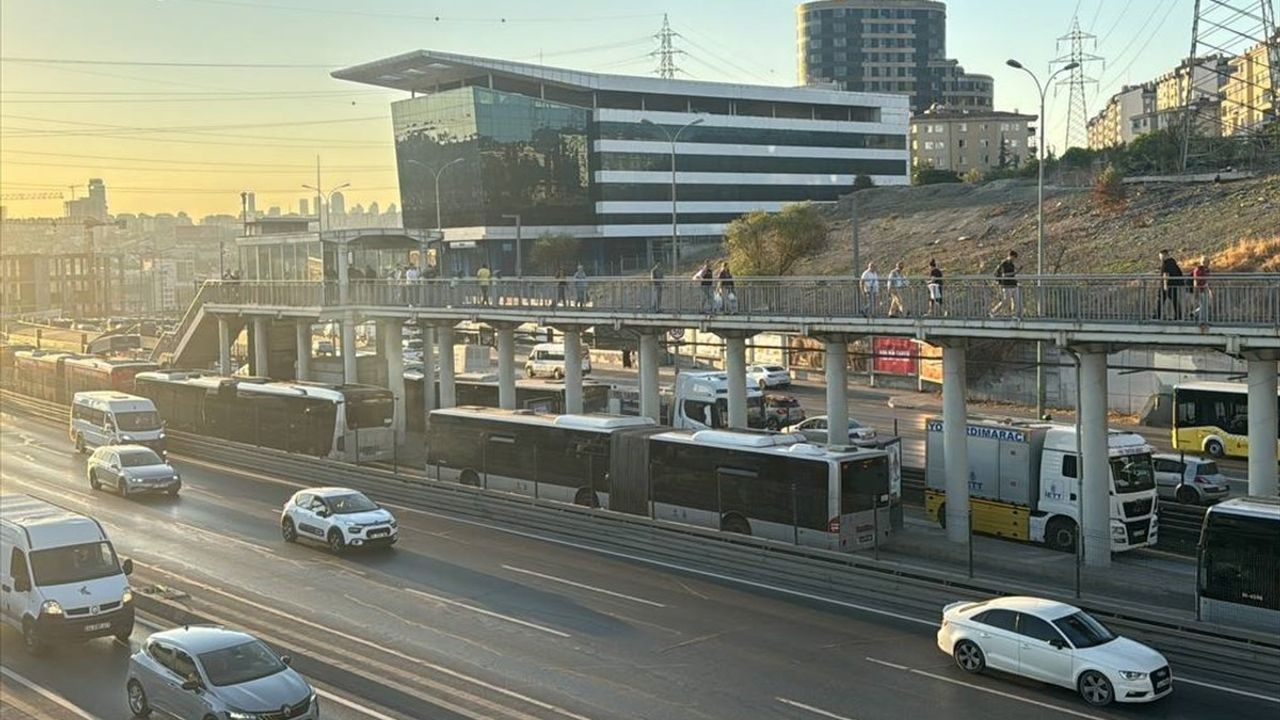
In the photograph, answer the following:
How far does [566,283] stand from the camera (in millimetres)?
36906

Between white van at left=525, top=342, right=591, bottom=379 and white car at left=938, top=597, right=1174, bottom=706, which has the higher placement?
white van at left=525, top=342, right=591, bottom=379

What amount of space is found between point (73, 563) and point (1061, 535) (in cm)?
1991

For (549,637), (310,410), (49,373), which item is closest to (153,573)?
(549,637)

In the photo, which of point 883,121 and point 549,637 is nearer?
point 549,637

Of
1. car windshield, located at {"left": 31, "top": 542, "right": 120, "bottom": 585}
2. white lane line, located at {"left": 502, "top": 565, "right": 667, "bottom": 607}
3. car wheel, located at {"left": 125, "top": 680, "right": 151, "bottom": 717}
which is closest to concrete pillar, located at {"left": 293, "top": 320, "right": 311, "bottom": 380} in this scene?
white lane line, located at {"left": 502, "top": 565, "right": 667, "bottom": 607}

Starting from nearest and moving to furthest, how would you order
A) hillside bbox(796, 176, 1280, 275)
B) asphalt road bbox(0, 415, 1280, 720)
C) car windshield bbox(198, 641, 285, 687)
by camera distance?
1. car windshield bbox(198, 641, 285, 687)
2. asphalt road bbox(0, 415, 1280, 720)
3. hillside bbox(796, 176, 1280, 275)

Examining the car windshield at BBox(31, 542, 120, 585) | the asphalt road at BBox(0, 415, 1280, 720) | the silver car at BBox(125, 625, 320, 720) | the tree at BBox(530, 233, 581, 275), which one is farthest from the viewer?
the tree at BBox(530, 233, 581, 275)

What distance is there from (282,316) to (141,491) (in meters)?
17.3

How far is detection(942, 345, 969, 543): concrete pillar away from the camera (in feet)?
88.4

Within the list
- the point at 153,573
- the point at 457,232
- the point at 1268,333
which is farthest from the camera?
the point at 457,232

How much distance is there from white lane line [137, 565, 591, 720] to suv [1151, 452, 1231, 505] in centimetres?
2040

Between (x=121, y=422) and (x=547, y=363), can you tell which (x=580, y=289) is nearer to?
(x=121, y=422)

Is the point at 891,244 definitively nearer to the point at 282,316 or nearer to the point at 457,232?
the point at 457,232

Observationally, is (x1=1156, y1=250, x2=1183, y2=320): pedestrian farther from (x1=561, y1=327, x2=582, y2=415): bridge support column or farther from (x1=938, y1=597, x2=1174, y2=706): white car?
(x1=561, y1=327, x2=582, y2=415): bridge support column
